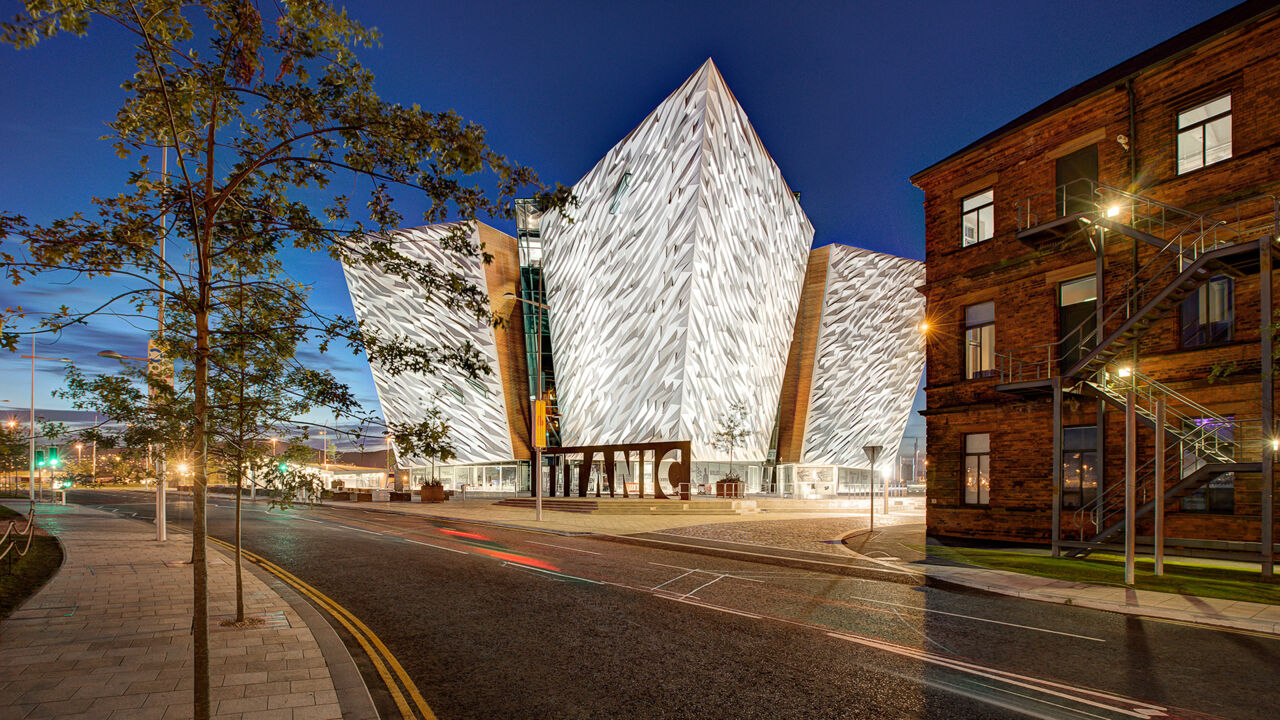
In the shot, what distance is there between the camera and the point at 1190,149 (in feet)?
52.1

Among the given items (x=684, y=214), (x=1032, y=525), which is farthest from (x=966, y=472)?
(x=684, y=214)

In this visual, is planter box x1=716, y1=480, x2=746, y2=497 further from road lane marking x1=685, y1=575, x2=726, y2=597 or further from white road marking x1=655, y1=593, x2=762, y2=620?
white road marking x1=655, y1=593, x2=762, y2=620

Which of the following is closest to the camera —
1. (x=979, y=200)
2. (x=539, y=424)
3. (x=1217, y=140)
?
(x=1217, y=140)

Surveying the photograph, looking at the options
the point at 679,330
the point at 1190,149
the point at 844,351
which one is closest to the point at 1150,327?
the point at 1190,149

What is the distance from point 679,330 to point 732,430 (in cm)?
915

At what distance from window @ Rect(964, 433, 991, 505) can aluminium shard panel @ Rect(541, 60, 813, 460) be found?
23206mm


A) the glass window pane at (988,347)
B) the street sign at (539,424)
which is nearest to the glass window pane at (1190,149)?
A: the glass window pane at (988,347)

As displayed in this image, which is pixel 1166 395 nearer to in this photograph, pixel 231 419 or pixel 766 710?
pixel 766 710

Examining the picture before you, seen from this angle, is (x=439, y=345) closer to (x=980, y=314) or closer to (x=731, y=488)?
(x=731, y=488)

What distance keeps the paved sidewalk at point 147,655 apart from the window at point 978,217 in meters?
21.0

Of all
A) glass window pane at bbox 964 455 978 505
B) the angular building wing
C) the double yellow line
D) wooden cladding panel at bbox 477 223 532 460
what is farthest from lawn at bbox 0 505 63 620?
the angular building wing

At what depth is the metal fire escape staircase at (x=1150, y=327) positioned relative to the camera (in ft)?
44.4

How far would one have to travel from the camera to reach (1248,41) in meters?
14.6

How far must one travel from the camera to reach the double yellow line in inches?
→ 237
